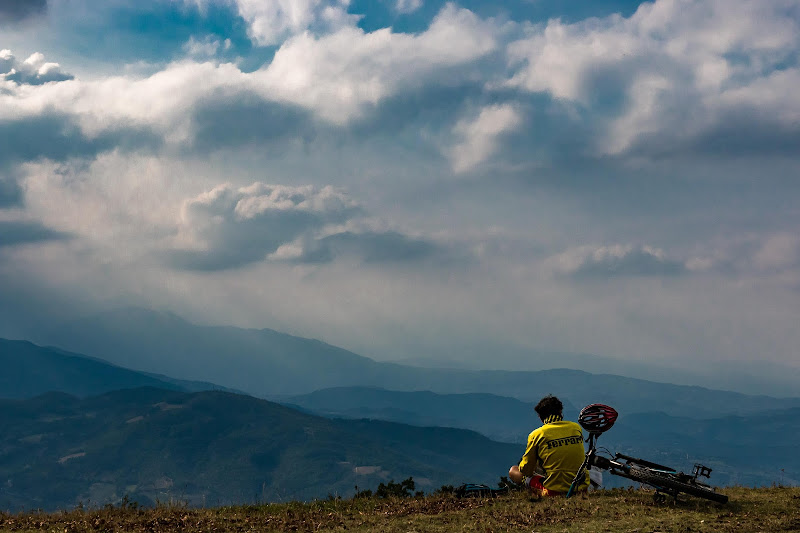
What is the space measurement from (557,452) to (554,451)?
77 millimetres

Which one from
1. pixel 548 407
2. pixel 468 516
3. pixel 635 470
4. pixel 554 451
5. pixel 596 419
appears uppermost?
pixel 548 407

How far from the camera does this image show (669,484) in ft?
48.1

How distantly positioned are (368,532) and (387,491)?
6918 millimetres

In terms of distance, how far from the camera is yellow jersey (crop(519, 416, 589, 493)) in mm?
16000

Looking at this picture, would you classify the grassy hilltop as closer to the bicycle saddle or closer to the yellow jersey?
the yellow jersey

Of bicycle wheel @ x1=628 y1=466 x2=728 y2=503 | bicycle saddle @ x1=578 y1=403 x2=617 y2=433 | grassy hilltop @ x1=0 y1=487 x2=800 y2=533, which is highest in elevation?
bicycle saddle @ x1=578 y1=403 x2=617 y2=433

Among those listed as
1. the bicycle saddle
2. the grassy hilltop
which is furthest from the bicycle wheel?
the bicycle saddle

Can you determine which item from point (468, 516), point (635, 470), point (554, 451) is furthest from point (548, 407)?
point (468, 516)

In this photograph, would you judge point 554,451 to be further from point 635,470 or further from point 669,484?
point 669,484

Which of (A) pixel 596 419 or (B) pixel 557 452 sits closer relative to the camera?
(A) pixel 596 419

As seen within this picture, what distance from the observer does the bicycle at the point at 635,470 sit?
1462cm

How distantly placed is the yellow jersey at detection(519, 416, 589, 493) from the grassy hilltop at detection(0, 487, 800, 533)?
2.02 feet

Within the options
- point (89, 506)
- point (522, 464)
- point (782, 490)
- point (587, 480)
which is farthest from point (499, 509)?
point (89, 506)

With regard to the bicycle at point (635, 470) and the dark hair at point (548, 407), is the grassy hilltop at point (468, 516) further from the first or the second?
the dark hair at point (548, 407)
